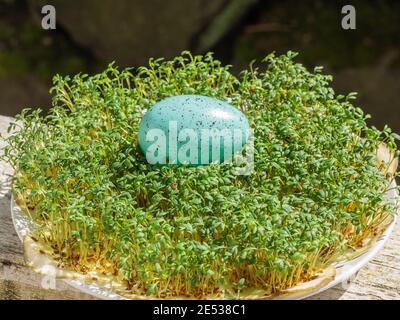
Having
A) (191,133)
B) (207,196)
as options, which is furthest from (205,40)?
(207,196)

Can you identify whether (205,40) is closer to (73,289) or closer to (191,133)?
(191,133)

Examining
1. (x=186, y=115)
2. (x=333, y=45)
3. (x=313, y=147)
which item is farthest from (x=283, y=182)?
(x=333, y=45)

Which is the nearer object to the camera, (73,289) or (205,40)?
(73,289)

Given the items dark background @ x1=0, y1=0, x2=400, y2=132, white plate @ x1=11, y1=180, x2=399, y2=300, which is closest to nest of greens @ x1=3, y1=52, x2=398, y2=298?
white plate @ x1=11, y1=180, x2=399, y2=300

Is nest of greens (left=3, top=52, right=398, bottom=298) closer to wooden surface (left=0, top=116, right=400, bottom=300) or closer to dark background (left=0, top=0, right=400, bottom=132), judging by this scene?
wooden surface (left=0, top=116, right=400, bottom=300)

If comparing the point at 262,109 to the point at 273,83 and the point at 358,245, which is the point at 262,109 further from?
the point at 358,245

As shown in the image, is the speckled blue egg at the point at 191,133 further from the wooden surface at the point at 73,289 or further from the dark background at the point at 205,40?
the dark background at the point at 205,40

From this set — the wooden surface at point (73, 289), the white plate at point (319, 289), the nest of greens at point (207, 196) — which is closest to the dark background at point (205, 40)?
the nest of greens at point (207, 196)

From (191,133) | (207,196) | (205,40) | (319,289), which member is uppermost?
(205,40)
